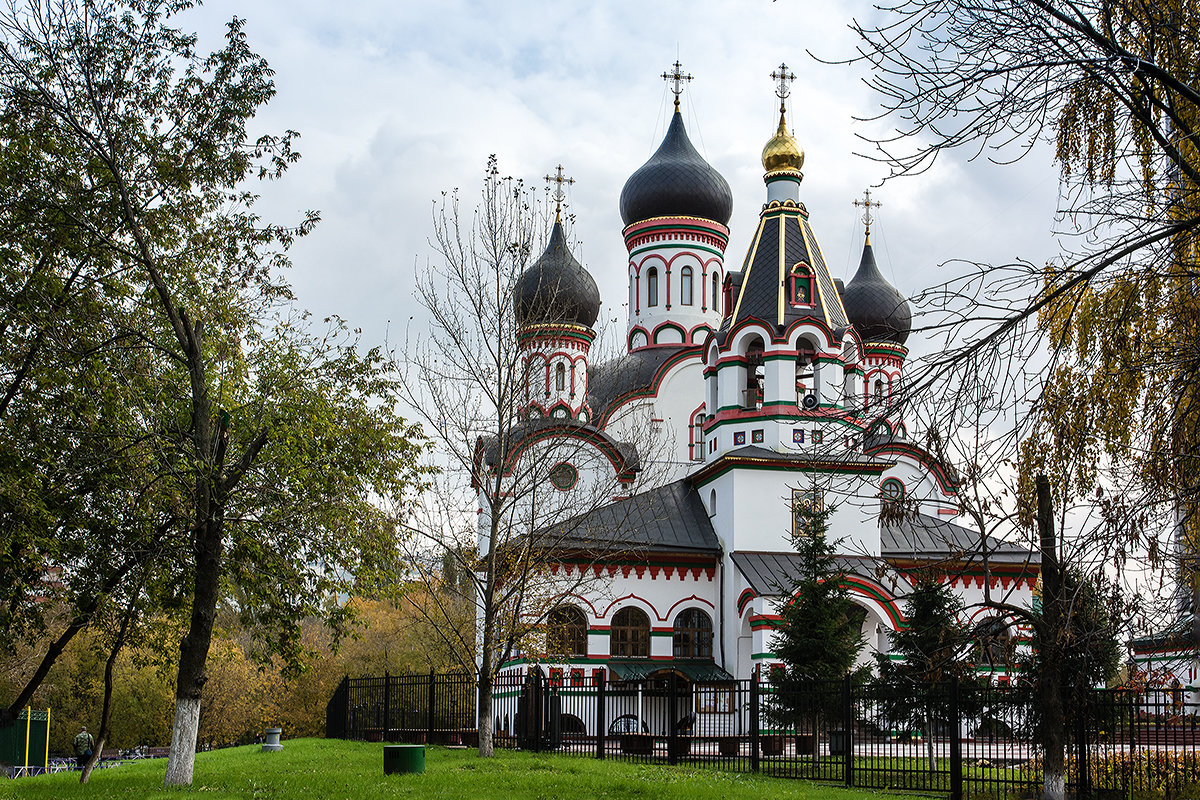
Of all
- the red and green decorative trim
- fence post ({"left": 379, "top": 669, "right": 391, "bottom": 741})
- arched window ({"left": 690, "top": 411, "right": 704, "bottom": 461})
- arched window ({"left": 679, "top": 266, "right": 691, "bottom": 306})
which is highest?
arched window ({"left": 679, "top": 266, "right": 691, "bottom": 306})

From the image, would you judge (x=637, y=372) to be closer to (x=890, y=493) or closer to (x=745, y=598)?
(x=745, y=598)

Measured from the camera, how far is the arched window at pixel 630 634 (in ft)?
85.8

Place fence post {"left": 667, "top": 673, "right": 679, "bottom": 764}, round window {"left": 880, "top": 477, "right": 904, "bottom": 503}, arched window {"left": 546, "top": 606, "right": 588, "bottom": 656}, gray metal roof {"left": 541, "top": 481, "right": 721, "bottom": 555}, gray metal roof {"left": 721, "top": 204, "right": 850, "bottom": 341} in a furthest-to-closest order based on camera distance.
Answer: gray metal roof {"left": 721, "top": 204, "right": 850, "bottom": 341} → gray metal roof {"left": 541, "top": 481, "right": 721, "bottom": 555} → arched window {"left": 546, "top": 606, "right": 588, "bottom": 656} → fence post {"left": 667, "top": 673, "right": 679, "bottom": 764} → round window {"left": 880, "top": 477, "right": 904, "bottom": 503}

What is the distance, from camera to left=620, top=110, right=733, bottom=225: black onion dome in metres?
34.7

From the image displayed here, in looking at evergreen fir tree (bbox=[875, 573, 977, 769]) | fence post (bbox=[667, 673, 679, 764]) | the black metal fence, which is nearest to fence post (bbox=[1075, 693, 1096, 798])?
the black metal fence

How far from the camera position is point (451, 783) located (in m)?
11.8

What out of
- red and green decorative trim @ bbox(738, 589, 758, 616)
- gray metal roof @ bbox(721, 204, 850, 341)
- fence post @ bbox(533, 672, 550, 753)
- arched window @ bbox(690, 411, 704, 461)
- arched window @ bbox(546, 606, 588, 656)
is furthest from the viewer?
arched window @ bbox(690, 411, 704, 461)

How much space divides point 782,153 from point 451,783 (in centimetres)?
2037

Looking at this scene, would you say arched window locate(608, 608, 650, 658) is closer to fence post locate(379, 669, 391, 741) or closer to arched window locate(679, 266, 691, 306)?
fence post locate(379, 669, 391, 741)

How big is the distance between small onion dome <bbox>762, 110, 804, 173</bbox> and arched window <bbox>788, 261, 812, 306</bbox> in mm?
2769

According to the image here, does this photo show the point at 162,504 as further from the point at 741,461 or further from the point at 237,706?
the point at 237,706

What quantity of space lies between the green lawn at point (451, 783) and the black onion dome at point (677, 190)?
72.7ft

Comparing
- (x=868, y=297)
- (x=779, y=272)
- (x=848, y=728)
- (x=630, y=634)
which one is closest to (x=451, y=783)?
(x=848, y=728)

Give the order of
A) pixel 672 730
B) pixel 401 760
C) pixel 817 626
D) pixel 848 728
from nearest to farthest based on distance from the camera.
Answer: pixel 848 728, pixel 401 760, pixel 672 730, pixel 817 626
